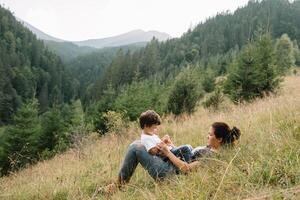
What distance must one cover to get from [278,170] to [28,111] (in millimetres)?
30177

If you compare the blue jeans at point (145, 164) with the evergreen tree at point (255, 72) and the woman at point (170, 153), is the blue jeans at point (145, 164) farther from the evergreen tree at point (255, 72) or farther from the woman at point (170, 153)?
the evergreen tree at point (255, 72)

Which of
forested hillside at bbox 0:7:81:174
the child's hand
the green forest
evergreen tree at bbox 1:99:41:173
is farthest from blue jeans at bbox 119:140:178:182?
forested hillside at bbox 0:7:81:174

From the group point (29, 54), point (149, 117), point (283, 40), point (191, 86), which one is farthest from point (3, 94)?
point (149, 117)

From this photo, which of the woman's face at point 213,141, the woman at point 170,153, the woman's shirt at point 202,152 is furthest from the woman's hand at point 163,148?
the woman's face at point 213,141

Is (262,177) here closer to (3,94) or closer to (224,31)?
(3,94)

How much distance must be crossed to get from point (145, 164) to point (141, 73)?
97.7m

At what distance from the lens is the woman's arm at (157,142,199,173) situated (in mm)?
4863

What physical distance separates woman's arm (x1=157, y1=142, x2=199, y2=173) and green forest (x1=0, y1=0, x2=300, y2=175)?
14.5 meters

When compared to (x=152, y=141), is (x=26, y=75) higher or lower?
lower

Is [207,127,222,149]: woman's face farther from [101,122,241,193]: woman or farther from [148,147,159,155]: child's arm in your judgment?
[148,147,159,155]: child's arm

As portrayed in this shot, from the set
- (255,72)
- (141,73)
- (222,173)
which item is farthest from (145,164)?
(141,73)

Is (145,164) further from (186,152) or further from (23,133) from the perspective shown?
(23,133)

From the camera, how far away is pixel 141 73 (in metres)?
103

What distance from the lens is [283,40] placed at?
6069cm
